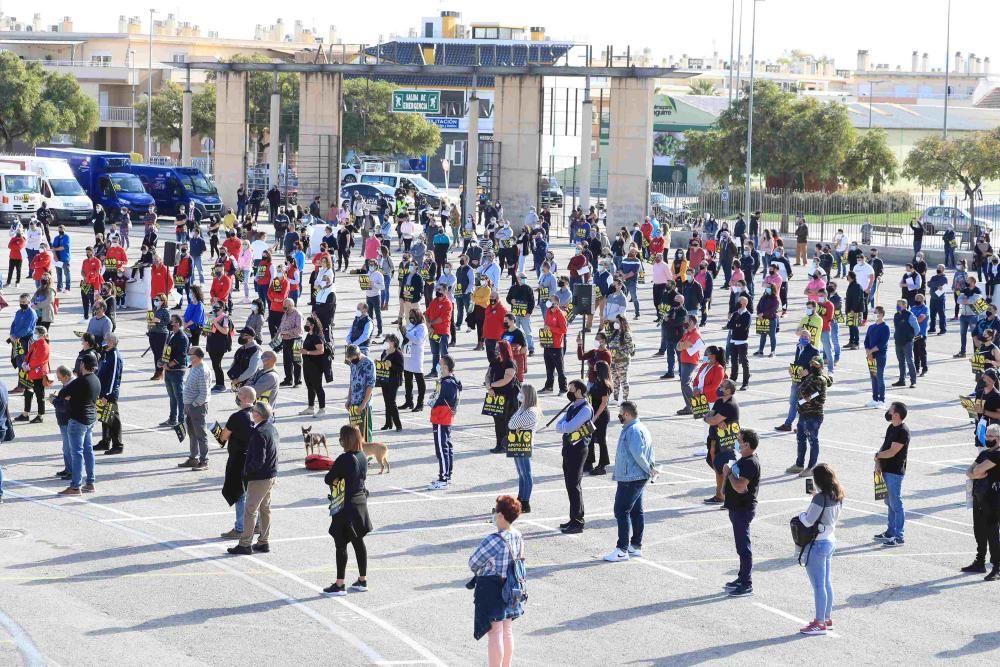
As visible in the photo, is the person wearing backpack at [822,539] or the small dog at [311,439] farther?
the small dog at [311,439]

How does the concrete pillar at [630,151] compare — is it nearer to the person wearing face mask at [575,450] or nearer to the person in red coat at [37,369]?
the person in red coat at [37,369]

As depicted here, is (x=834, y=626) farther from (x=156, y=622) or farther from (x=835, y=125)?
(x=835, y=125)

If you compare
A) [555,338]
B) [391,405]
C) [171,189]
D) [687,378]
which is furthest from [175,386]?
[171,189]

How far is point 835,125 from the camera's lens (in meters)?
57.4

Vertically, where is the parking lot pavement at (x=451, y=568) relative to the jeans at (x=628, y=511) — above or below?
below

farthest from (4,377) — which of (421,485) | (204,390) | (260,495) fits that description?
(260,495)

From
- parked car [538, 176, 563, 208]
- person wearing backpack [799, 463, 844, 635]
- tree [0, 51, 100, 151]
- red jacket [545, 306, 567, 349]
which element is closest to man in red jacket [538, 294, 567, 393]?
red jacket [545, 306, 567, 349]

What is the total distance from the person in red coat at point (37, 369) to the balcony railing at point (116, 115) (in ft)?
252

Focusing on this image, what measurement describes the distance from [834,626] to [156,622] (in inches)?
214

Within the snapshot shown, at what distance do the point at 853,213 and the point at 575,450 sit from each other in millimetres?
42073

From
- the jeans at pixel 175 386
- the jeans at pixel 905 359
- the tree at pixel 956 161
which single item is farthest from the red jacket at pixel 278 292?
the tree at pixel 956 161

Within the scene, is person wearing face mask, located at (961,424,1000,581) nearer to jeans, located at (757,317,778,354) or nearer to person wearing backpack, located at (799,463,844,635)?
person wearing backpack, located at (799,463,844,635)

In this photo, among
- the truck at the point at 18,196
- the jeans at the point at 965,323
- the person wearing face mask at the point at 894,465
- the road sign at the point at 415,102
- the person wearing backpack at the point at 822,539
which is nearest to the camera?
the person wearing backpack at the point at 822,539

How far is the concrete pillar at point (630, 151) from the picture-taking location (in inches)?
2005
